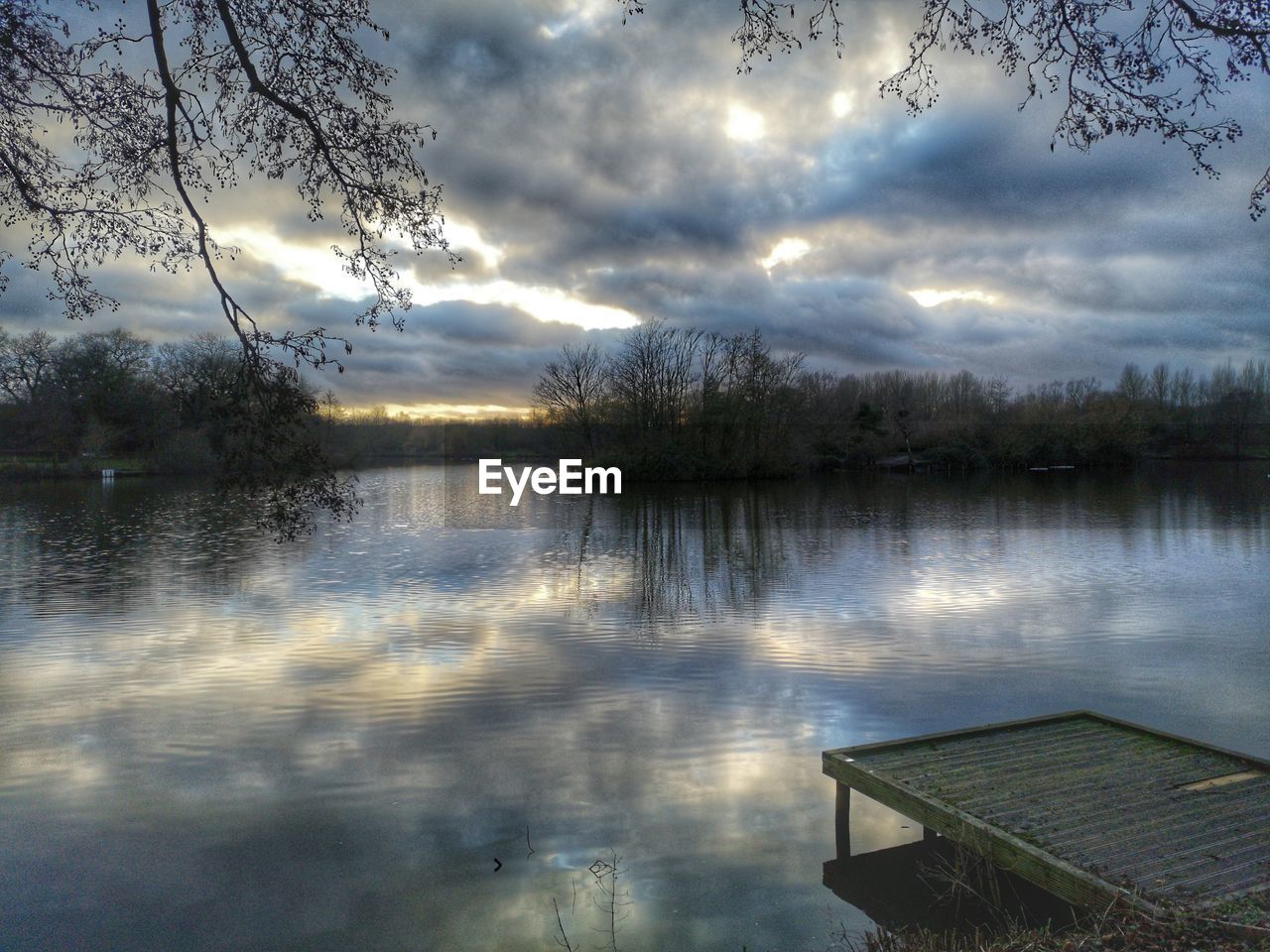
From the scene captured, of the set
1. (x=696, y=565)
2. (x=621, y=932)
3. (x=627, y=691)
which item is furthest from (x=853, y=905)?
(x=696, y=565)

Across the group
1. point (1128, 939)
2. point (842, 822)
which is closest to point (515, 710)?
point (842, 822)

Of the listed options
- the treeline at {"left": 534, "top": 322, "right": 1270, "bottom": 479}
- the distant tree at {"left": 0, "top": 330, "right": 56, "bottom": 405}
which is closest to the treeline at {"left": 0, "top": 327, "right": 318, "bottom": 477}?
the distant tree at {"left": 0, "top": 330, "right": 56, "bottom": 405}

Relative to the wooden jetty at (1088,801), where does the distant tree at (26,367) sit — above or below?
above

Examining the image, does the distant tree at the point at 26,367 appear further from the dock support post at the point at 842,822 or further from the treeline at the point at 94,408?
the dock support post at the point at 842,822

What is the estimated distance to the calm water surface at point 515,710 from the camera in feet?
16.6

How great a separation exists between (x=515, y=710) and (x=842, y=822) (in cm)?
379

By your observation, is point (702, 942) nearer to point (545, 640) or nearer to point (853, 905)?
point (853, 905)

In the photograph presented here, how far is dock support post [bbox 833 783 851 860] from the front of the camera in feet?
18.4

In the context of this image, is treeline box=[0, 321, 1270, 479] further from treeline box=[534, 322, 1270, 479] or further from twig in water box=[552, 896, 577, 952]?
twig in water box=[552, 896, 577, 952]

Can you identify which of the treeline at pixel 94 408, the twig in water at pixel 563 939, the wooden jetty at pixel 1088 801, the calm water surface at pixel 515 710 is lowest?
the twig in water at pixel 563 939

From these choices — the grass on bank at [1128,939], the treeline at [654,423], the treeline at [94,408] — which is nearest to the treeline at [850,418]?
the treeline at [654,423]

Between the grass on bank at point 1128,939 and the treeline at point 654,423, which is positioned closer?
the grass on bank at point 1128,939

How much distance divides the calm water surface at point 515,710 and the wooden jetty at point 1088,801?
65cm

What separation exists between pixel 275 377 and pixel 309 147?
147 cm
